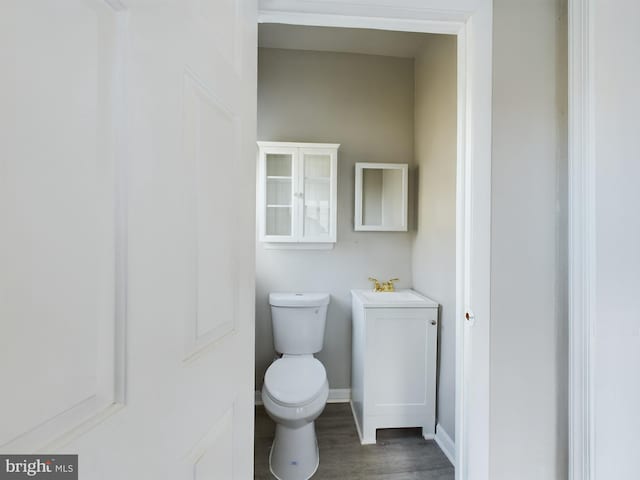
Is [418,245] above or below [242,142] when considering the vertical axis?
below

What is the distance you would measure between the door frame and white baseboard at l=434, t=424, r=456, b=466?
2.14ft

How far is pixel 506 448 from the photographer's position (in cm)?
98

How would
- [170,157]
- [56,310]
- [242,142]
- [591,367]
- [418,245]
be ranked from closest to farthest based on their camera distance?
[56,310]
[170,157]
[242,142]
[591,367]
[418,245]

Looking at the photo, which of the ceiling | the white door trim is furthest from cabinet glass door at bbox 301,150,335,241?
the white door trim

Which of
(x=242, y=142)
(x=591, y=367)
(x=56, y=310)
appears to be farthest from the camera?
(x=591, y=367)

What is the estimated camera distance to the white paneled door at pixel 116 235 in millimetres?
224

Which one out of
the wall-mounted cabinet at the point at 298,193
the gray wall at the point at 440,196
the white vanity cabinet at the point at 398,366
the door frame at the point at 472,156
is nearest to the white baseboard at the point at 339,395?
the white vanity cabinet at the point at 398,366

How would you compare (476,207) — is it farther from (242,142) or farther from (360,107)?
(360,107)

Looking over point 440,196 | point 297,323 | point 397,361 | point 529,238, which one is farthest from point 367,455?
point 440,196

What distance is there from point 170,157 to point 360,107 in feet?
6.82

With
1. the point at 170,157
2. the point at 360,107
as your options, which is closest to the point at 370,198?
the point at 360,107

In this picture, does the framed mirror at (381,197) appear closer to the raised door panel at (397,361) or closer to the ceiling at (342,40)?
the raised door panel at (397,361)

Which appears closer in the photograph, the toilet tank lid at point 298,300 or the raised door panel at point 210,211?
the raised door panel at point 210,211

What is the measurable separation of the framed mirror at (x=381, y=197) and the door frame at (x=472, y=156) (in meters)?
1.11
